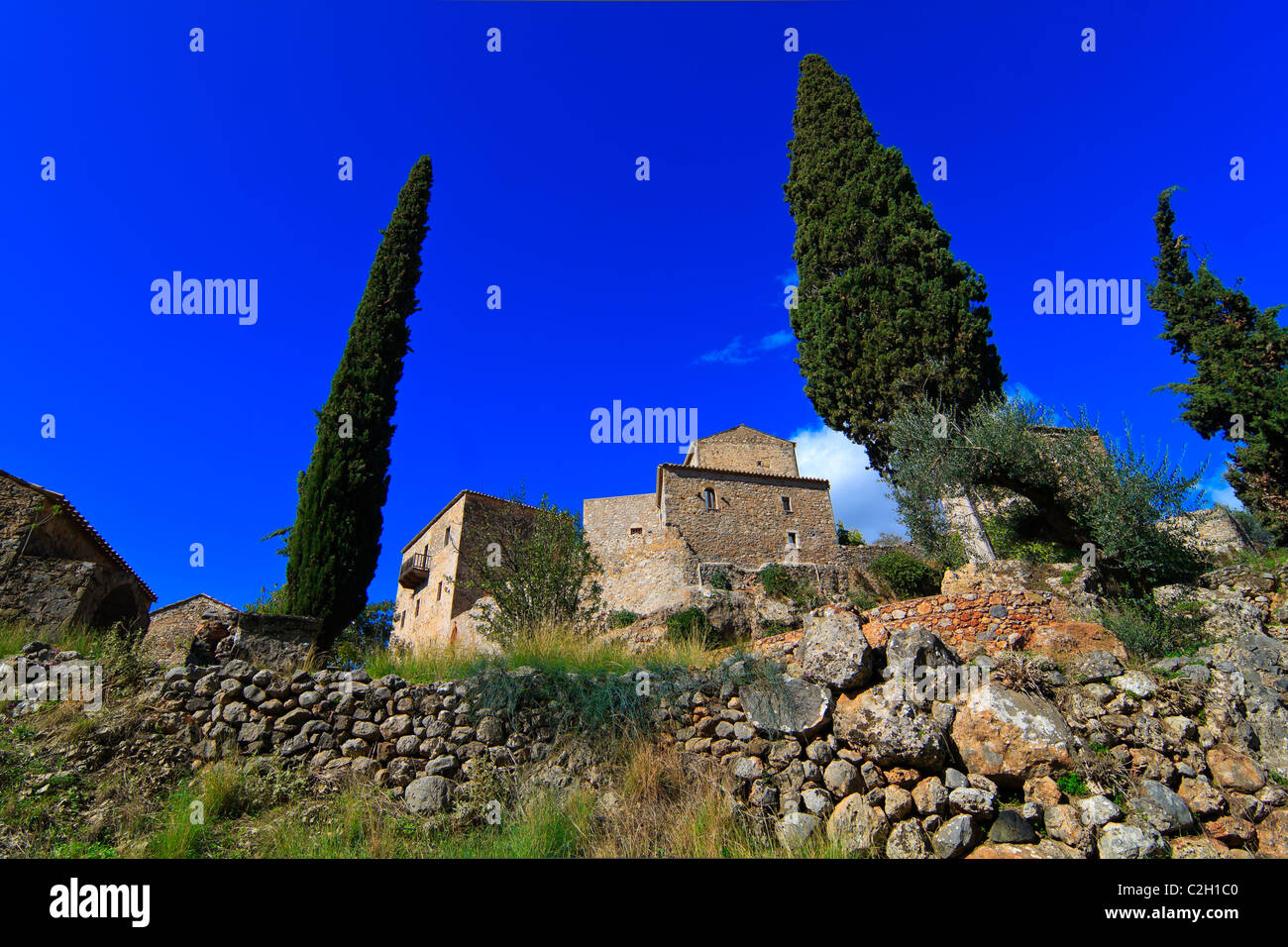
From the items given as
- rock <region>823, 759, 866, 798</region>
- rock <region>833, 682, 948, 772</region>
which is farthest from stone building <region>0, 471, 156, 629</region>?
rock <region>833, 682, 948, 772</region>

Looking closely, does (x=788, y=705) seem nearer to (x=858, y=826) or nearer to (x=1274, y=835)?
(x=858, y=826)

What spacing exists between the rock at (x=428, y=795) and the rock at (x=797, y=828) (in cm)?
322

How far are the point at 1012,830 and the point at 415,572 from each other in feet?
96.1

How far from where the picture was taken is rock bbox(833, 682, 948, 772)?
19.8ft

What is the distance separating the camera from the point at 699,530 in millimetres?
28234

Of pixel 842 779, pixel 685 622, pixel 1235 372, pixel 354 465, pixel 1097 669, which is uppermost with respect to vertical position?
pixel 1235 372

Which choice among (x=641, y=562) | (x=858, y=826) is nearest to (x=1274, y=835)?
(x=858, y=826)

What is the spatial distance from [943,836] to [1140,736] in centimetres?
268

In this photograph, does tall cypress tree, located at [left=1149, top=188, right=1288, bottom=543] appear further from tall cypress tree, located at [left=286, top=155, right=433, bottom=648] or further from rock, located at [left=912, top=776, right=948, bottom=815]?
tall cypress tree, located at [left=286, top=155, right=433, bottom=648]

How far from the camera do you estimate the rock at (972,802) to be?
5.48m

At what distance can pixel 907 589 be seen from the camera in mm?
18578

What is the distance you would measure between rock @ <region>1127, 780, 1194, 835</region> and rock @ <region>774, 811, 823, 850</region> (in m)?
2.80
